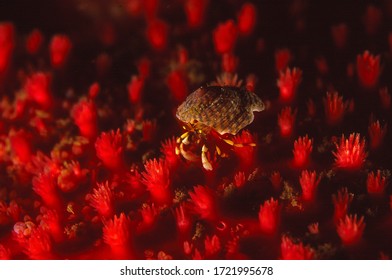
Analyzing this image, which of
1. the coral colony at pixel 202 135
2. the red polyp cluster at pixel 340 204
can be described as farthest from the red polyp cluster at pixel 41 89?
the red polyp cluster at pixel 340 204

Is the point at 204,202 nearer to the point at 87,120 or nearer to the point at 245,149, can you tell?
the point at 245,149

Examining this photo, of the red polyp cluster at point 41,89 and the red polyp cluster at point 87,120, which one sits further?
the red polyp cluster at point 41,89

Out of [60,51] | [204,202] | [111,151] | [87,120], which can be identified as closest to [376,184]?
[204,202]

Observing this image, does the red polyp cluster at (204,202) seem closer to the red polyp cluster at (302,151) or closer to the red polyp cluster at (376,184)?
the red polyp cluster at (302,151)

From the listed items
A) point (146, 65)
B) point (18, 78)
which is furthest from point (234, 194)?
point (18, 78)

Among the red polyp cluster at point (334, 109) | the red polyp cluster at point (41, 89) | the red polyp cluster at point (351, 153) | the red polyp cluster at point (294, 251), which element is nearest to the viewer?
the red polyp cluster at point (294, 251)

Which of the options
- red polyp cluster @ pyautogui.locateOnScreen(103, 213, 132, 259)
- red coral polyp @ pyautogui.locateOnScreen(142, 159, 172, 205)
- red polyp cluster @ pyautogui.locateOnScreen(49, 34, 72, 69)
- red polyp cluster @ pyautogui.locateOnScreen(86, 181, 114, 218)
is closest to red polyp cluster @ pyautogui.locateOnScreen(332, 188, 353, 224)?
red coral polyp @ pyautogui.locateOnScreen(142, 159, 172, 205)
